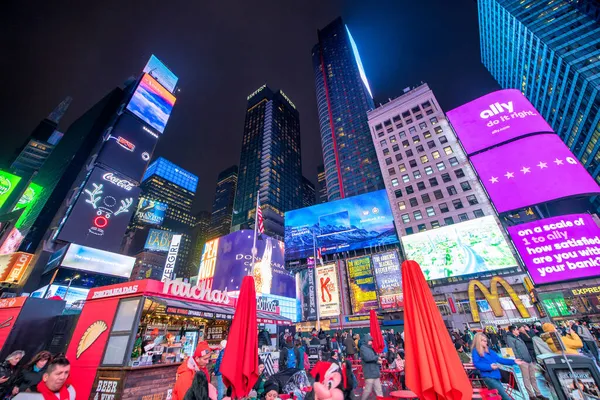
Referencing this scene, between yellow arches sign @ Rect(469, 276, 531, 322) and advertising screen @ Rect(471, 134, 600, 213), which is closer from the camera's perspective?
advertising screen @ Rect(471, 134, 600, 213)

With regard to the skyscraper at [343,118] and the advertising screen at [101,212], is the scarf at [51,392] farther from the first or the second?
the skyscraper at [343,118]

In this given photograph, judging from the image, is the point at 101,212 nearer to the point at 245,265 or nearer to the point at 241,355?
the point at 245,265

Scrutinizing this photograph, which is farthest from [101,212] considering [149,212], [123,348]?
[123,348]

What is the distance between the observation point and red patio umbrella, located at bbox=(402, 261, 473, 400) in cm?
310

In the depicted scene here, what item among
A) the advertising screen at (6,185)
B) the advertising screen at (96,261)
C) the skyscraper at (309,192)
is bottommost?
the advertising screen at (96,261)

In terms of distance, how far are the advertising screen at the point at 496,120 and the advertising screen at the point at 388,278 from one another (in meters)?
20.2

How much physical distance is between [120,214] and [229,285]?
79.7 ft

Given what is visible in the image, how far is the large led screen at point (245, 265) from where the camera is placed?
45.1m

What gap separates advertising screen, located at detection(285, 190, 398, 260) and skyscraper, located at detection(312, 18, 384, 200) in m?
26.2

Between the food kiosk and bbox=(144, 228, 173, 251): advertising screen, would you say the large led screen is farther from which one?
the food kiosk

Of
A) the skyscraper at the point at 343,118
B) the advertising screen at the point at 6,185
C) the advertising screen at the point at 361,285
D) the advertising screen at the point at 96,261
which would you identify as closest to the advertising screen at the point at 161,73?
the advertising screen at the point at 6,185

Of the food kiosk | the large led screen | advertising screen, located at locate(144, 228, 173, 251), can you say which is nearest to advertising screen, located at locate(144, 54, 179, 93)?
advertising screen, located at locate(144, 228, 173, 251)

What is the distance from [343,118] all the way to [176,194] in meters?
113

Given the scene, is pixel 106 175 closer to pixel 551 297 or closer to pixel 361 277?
pixel 361 277
